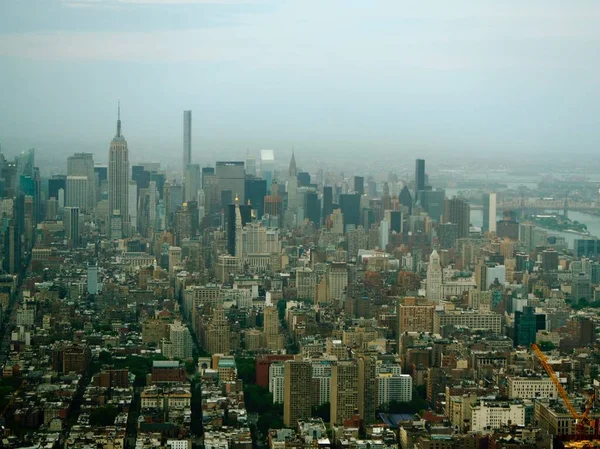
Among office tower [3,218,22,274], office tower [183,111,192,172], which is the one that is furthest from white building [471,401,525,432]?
office tower [183,111,192,172]

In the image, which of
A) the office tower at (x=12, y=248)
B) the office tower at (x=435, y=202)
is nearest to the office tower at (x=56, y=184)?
the office tower at (x=12, y=248)

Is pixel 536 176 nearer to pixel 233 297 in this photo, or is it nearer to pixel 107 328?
pixel 233 297

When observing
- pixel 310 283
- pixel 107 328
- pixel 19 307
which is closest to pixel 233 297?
pixel 310 283

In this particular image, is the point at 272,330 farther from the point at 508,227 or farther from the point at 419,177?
the point at 508,227

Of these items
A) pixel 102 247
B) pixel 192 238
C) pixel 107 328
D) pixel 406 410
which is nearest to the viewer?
pixel 406 410

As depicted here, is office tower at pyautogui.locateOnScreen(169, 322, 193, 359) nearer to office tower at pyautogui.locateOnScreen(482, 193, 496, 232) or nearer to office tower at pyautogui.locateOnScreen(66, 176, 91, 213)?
office tower at pyautogui.locateOnScreen(66, 176, 91, 213)
